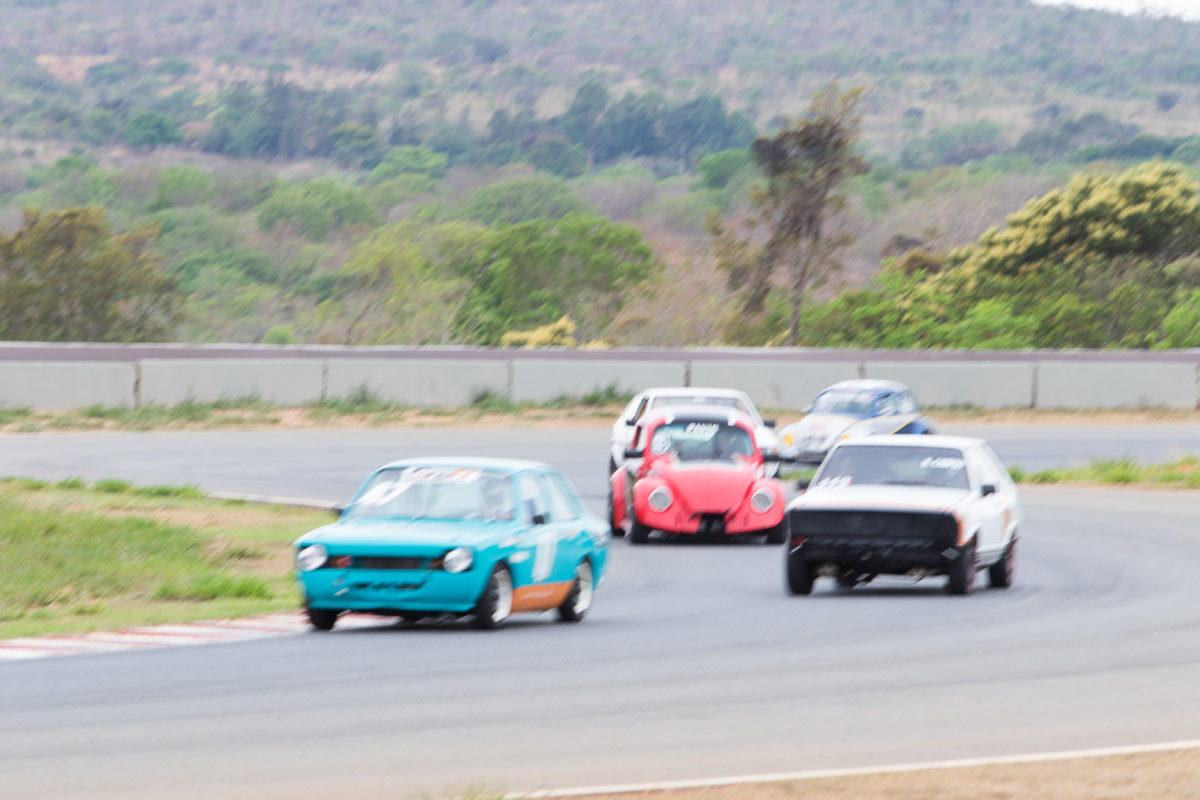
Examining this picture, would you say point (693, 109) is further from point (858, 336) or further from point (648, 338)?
point (858, 336)

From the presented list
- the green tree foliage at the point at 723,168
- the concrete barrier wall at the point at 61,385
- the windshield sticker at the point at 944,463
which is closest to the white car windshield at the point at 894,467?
the windshield sticker at the point at 944,463

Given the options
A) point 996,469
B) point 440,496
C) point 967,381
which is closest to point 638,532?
point 996,469

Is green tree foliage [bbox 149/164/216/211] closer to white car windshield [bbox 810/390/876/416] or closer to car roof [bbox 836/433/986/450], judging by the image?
white car windshield [bbox 810/390/876/416]

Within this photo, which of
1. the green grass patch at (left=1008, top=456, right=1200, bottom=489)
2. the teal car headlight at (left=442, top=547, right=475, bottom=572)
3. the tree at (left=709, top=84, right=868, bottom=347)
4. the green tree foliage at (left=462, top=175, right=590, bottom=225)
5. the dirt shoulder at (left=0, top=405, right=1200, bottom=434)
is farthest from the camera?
the green tree foliage at (left=462, top=175, right=590, bottom=225)

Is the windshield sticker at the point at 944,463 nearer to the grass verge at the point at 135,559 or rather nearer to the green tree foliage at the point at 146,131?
the grass verge at the point at 135,559

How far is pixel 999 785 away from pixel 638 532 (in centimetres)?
1364

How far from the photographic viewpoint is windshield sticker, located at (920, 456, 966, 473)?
57.5 feet

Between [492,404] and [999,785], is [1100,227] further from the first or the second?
[999,785]

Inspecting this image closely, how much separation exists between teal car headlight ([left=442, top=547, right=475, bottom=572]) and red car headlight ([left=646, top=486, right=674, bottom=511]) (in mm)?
8211

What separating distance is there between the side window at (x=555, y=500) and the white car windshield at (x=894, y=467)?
299 cm

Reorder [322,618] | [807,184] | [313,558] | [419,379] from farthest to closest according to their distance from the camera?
[807,184], [419,379], [322,618], [313,558]

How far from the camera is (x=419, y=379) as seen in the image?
44.5 metres

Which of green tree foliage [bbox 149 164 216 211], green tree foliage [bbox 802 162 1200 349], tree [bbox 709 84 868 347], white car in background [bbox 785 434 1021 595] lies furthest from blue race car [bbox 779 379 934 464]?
green tree foliage [bbox 149 164 216 211]

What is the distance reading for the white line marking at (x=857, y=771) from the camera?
325 inches
